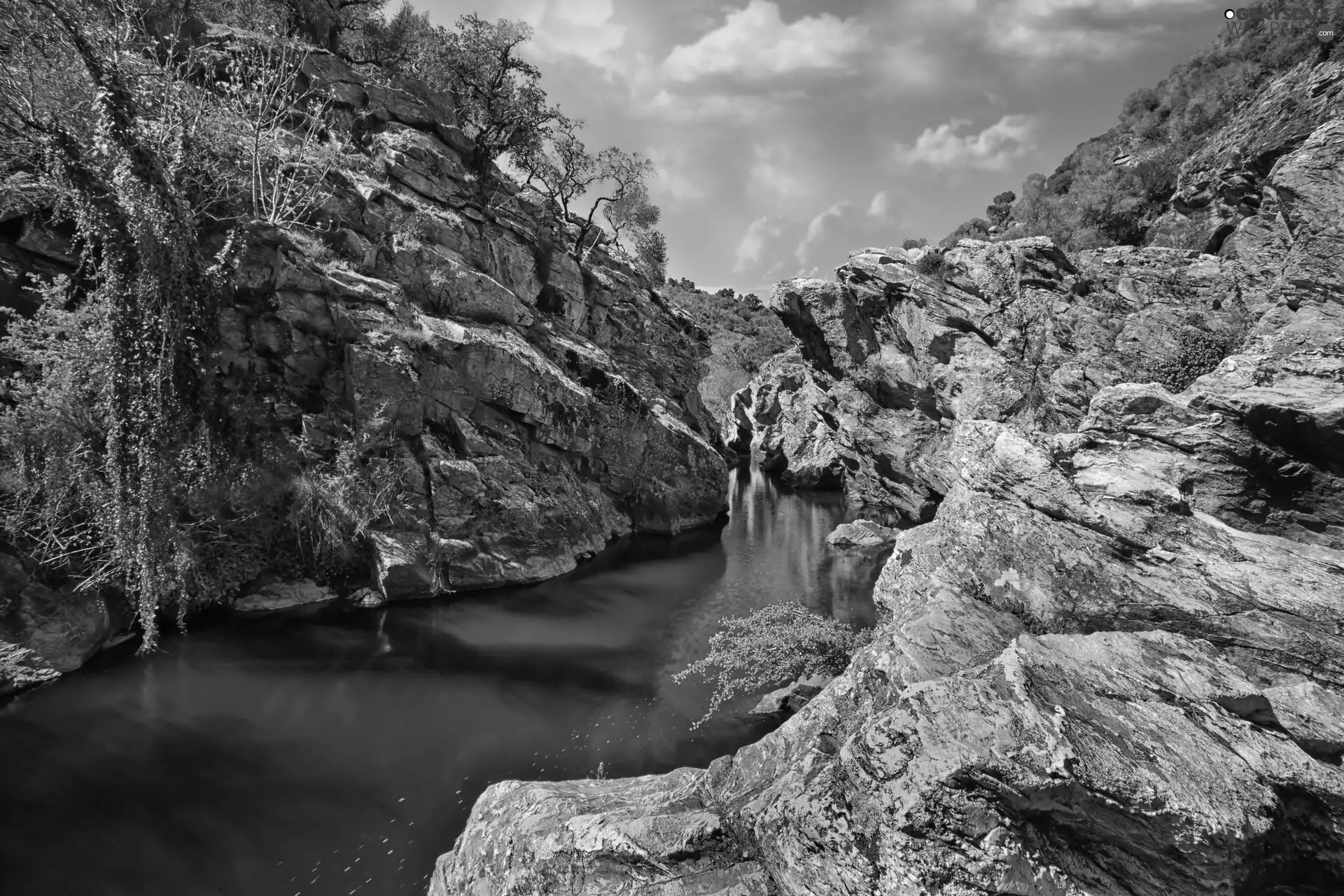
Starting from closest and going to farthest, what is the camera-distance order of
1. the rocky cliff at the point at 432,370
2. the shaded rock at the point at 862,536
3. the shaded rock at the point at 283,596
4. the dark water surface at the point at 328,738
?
1. the dark water surface at the point at 328,738
2. the shaded rock at the point at 283,596
3. the rocky cliff at the point at 432,370
4. the shaded rock at the point at 862,536

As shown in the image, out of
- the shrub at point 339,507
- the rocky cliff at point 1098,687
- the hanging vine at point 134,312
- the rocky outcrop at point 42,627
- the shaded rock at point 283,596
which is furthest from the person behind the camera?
the shrub at point 339,507

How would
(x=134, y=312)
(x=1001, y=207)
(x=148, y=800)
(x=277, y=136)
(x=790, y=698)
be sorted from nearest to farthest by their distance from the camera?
(x=148, y=800)
(x=790, y=698)
(x=134, y=312)
(x=277, y=136)
(x=1001, y=207)

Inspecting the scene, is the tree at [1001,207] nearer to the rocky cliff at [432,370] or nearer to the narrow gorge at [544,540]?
the narrow gorge at [544,540]

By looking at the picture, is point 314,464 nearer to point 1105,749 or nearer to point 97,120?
point 97,120

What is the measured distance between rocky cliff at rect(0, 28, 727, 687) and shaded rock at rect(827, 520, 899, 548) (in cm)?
851

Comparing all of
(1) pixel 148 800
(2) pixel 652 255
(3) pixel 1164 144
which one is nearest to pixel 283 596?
(1) pixel 148 800

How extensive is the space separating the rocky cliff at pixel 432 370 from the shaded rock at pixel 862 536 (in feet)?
27.9

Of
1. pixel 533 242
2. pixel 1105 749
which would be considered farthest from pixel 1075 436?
pixel 533 242

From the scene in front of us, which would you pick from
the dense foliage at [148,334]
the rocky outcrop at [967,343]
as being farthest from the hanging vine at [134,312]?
the rocky outcrop at [967,343]

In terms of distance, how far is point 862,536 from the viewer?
30.1 m

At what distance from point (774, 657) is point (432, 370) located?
17003 millimetres

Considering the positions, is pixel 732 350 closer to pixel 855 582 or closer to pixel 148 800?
pixel 855 582

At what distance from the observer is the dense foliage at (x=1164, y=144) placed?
28.3m

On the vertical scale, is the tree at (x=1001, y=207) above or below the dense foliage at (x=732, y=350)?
above
